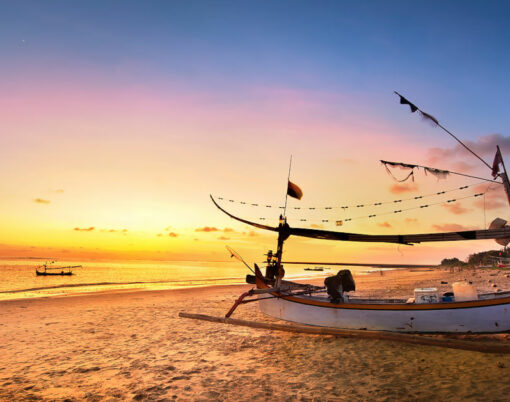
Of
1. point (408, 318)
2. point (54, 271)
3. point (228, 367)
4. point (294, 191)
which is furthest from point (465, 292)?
point (54, 271)

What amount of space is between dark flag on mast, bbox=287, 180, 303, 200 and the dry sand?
6.06 m

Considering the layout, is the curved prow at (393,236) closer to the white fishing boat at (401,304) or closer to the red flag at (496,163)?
the white fishing boat at (401,304)

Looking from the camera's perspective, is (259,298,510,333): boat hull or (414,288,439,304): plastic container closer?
(259,298,510,333): boat hull

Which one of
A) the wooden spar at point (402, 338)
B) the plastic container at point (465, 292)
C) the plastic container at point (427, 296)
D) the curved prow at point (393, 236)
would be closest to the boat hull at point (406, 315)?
the plastic container at point (427, 296)

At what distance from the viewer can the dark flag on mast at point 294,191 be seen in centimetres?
1556

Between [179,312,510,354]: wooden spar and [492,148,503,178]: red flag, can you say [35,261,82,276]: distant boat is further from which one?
[492,148,503,178]: red flag

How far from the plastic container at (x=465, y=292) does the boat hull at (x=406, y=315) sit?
59cm

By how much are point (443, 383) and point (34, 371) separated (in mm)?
10350

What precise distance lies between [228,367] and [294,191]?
8.53 meters

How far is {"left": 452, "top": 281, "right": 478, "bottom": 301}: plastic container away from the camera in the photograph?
1085 centimetres

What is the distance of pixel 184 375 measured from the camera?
28.4 feet

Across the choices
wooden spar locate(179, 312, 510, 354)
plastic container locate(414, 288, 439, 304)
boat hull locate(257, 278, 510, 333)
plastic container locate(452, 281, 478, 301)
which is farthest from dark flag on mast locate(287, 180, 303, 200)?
plastic container locate(452, 281, 478, 301)

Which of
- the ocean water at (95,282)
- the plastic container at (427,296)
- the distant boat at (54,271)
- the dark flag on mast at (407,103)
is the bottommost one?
the distant boat at (54,271)

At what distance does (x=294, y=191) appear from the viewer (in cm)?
1562
